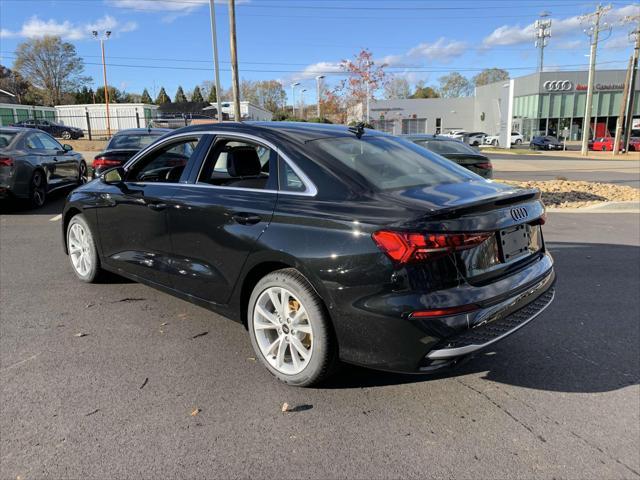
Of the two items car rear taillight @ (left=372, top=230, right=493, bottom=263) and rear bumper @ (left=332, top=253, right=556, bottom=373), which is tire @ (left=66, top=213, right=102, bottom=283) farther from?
car rear taillight @ (left=372, top=230, right=493, bottom=263)

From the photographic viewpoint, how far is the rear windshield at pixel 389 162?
333 centimetres

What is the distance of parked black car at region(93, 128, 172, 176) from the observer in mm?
10555

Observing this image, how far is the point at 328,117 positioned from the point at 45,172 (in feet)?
130

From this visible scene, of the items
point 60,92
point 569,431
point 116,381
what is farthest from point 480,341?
point 60,92

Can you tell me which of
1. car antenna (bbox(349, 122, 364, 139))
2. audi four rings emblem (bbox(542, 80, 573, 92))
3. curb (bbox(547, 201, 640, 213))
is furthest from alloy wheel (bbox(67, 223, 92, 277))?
audi four rings emblem (bbox(542, 80, 573, 92))

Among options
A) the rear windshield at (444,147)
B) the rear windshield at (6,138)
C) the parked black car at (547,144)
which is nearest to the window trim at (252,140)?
the rear windshield at (6,138)

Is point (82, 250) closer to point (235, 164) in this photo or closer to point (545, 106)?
point (235, 164)

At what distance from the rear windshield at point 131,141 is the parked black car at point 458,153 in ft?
19.4

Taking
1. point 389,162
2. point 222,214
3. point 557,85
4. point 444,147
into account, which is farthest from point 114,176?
point 557,85

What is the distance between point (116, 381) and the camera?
337 centimetres

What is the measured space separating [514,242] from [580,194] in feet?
33.4

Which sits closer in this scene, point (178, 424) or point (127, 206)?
point (178, 424)

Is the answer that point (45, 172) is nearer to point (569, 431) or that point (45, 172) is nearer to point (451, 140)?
point (451, 140)

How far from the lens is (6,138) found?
9.55 metres
